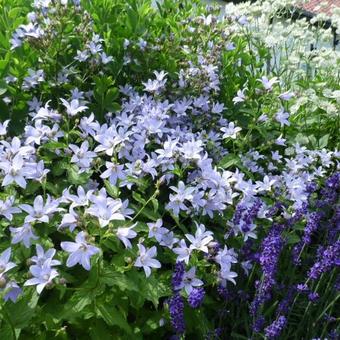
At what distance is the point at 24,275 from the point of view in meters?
1.76

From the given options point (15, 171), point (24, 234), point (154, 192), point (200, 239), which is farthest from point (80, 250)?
point (154, 192)

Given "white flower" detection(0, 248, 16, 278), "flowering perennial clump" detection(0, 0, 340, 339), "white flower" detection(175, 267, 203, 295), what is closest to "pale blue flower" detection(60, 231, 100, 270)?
"flowering perennial clump" detection(0, 0, 340, 339)

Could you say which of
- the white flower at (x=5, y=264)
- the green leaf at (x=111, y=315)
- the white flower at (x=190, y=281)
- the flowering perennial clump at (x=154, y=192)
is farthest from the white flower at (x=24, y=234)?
the white flower at (x=190, y=281)

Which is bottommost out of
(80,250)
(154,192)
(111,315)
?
(111,315)

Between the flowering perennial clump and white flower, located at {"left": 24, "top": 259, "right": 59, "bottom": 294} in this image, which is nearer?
white flower, located at {"left": 24, "top": 259, "right": 59, "bottom": 294}

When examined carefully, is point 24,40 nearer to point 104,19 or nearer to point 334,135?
point 104,19

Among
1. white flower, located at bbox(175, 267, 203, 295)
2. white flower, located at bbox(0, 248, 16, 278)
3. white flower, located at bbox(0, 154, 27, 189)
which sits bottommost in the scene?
white flower, located at bbox(175, 267, 203, 295)

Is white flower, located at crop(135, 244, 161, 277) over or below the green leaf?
over

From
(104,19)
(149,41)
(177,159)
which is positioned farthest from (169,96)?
(177,159)

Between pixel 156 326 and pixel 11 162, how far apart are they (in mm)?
707

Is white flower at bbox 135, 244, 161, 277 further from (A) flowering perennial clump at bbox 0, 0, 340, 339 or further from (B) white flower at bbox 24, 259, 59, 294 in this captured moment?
(B) white flower at bbox 24, 259, 59, 294

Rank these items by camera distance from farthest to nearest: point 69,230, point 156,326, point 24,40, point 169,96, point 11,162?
point 169,96 → point 24,40 → point 156,326 → point 11,162 → point 69,230

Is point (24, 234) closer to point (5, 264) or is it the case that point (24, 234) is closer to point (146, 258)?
A: point (5, 264)

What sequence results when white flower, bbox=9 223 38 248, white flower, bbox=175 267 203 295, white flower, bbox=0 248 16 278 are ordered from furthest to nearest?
white flower, bbox=175 267 203 295
white flower, bbox=9 223 38 248
white flower, bbox=0 248 16 278
